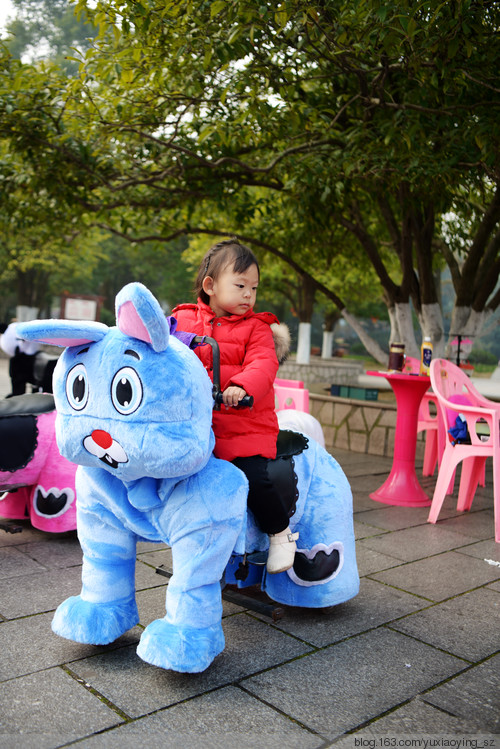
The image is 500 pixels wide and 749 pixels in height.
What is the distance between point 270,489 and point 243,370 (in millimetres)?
518

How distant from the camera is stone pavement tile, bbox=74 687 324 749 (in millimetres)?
2133

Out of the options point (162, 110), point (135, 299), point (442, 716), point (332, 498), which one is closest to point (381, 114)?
point (162, 110)

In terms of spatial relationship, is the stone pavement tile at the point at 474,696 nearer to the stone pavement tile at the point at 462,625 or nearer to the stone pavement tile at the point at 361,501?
the stone pavement tile at the point at 462,625

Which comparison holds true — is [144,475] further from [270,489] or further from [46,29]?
[46,29]

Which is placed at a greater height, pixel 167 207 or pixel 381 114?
pixel 381 114

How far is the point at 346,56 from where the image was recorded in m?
5.31

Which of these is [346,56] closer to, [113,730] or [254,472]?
[254,472]

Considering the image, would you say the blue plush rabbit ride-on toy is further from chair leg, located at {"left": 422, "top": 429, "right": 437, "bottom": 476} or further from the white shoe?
chair leg, located at {"left": 422, "top": 429, "right": 437, "bottom": 476}

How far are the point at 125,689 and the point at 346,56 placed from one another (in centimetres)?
488

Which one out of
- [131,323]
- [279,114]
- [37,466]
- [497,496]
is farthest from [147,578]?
[279,114]

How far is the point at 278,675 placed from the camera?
104 inches

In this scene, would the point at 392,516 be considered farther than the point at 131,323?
Yes

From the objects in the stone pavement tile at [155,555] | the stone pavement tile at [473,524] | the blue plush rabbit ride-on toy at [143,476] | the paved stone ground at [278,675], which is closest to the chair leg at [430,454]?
the stone pavement tile at [473,524]

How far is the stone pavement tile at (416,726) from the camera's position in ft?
7.28
